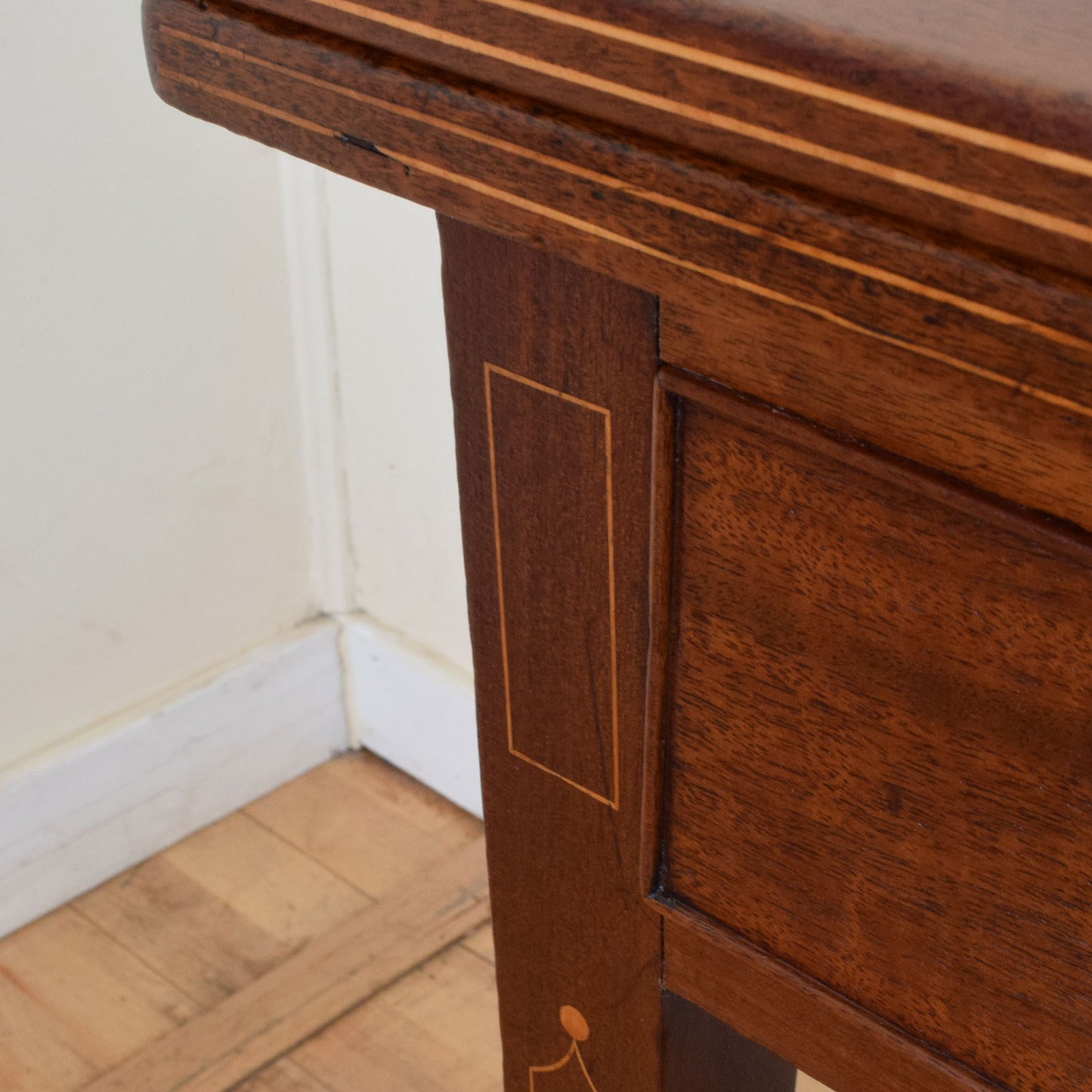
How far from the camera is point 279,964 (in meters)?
1.55

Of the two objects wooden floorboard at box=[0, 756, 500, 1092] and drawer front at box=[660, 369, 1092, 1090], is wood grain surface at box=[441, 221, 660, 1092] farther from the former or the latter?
wooden floorboard at box=[0, 756, 500, 1092]

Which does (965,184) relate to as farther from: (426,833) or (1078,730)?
(426,833)

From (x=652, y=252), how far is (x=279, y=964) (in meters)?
1.30

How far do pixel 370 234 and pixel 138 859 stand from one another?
2.46ft

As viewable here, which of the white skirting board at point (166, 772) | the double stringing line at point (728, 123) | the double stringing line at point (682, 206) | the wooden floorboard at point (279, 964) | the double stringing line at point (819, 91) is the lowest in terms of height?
the wooden floorboard at point (279, 964)

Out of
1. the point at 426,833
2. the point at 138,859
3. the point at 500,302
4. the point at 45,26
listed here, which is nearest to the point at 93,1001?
the point at 138,859

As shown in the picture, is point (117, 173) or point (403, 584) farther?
point (403, 584)

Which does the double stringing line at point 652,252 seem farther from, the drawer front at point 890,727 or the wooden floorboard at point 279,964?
the wooden floorboard at point 279,964

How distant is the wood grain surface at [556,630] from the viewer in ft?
1.56

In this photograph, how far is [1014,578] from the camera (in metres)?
0.39

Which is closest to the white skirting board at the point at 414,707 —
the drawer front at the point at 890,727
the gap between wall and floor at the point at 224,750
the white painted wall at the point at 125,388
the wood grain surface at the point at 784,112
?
the gap between wall and floor at the point at 224,750

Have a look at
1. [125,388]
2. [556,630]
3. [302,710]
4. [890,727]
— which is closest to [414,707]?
[302,710]

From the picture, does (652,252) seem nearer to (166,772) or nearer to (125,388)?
(125,388)

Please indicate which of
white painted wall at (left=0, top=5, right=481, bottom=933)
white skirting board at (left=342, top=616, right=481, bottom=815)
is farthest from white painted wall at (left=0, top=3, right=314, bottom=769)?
white skirting board at (left=342, top=616, right=481, bottom=815)
